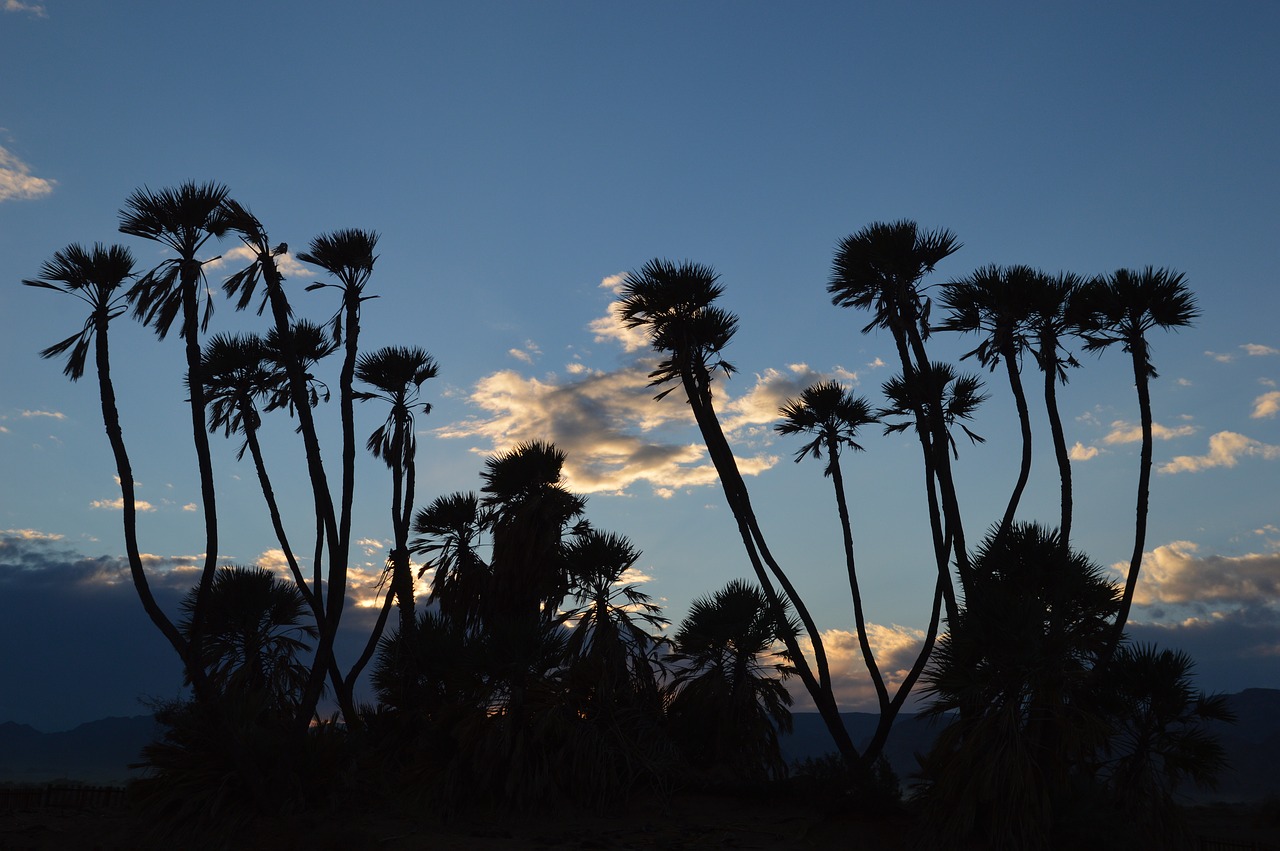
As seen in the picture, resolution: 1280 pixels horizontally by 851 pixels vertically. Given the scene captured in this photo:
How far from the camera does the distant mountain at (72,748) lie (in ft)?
536

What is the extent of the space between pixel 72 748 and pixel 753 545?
20017 cm

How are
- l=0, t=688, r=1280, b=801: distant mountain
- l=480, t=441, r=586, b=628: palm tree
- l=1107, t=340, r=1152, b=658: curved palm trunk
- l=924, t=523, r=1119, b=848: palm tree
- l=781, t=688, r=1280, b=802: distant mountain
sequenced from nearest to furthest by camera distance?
l=924, t=523, r=1119, b=848: palm tree → l=1107, t=340, r=1152, b=658: curved palm trunk → l=480, t=441, r=586, b=628: palm tree → l=781, t=688, r=1280, b=802: distant mountain → l=0, t=688, r=1280, b=801: distant mountain

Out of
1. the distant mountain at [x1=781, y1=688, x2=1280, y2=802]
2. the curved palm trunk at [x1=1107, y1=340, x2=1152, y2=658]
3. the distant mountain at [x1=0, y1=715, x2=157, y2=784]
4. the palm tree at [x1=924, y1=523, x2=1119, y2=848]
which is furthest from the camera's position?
the distant mountain at [x1=0, y1=715, x2=157, y2=784]

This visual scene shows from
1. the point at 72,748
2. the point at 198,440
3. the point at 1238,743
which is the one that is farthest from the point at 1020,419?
the point at 72,748

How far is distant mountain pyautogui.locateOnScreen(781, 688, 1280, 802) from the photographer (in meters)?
84.2

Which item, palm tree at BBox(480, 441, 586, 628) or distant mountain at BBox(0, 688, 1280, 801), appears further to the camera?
distant mountain at BBox(0, 688, 1280, 801)

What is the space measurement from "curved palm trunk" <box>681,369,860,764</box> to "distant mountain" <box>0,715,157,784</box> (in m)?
161

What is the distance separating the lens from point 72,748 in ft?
591

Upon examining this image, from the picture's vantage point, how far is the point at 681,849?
1659 cm

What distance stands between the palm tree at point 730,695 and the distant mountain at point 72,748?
530 feet

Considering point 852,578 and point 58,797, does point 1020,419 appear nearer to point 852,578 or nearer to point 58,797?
point 852,578

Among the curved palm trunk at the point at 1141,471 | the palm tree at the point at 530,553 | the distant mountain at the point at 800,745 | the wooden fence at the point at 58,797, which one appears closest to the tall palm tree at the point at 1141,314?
the curved palm trunk at the point at 1141,471

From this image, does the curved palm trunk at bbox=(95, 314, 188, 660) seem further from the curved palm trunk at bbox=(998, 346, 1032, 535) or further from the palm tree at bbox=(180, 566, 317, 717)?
the curved palm trunk at bbox=(998, 346, 1032, 535)

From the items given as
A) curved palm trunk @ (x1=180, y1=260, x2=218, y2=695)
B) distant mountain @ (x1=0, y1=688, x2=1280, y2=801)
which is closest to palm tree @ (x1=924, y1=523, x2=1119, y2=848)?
curved palm trunk @ (x1=180, y1=260, x2=218, y2=695)
